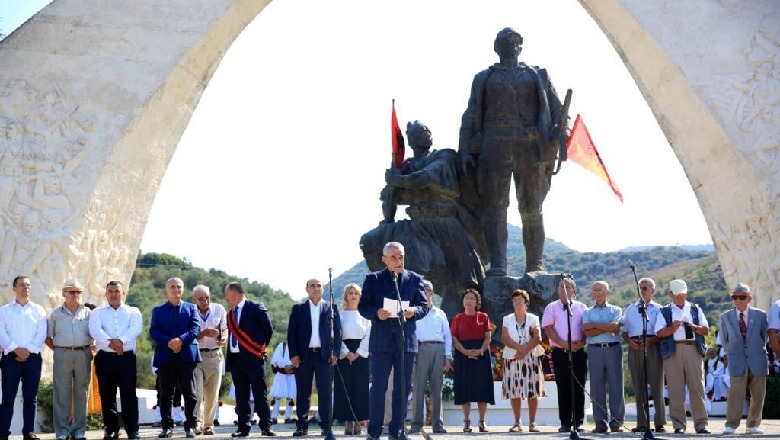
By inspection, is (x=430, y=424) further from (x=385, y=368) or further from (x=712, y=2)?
(x=712, y=2)

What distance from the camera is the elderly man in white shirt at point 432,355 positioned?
10.5 metres

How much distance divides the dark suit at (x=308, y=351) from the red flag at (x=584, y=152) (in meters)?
4.66

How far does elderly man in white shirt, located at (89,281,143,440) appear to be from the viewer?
9703 millimetres

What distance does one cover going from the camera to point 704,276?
35219mm

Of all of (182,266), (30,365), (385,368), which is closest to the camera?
(385,368)

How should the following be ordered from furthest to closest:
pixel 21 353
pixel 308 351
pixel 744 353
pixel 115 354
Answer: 1. pixel 308 351
2. pixel 744 353
3. pixel 115 354
4. pixel 21 353

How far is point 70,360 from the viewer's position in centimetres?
978

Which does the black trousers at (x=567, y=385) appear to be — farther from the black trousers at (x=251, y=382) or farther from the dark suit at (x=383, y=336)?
the black trousers at (x=251, y=382)

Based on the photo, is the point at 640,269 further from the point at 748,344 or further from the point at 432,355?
the point at 748,344

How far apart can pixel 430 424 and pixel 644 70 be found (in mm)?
4509

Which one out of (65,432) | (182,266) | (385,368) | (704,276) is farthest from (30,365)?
(182,266)

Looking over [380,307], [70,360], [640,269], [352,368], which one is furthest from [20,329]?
[640,269]

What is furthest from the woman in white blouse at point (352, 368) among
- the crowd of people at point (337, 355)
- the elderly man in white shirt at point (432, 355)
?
the elderly man in white shirt at point (432, 355)

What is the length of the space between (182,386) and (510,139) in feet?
14.9
